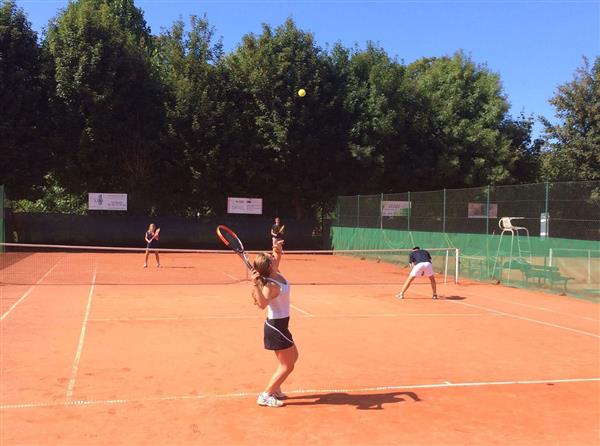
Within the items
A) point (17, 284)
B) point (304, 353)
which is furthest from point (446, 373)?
point (17, 284)

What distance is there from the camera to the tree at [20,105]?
2689cm

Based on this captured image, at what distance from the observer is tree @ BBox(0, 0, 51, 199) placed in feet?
88.2

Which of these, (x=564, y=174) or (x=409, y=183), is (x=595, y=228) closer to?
(x=564, y=174)

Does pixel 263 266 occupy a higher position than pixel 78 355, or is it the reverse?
pixel 263 266

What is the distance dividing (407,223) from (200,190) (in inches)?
496

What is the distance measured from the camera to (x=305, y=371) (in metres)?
6.69

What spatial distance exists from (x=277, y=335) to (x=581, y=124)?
24.7 meters

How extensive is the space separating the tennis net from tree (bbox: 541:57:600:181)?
991 centimetres

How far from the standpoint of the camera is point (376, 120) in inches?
1204

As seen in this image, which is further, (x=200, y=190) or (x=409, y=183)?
(x=409, y=183)

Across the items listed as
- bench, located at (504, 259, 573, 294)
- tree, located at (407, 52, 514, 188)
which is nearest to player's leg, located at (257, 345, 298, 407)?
bench, located at (504, 259, 573, 294)

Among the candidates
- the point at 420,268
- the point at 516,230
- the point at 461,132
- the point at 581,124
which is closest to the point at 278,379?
the point at 420,268

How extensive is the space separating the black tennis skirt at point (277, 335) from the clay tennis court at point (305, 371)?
1.91 feet

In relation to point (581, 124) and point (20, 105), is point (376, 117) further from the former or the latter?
point (20, 105)
